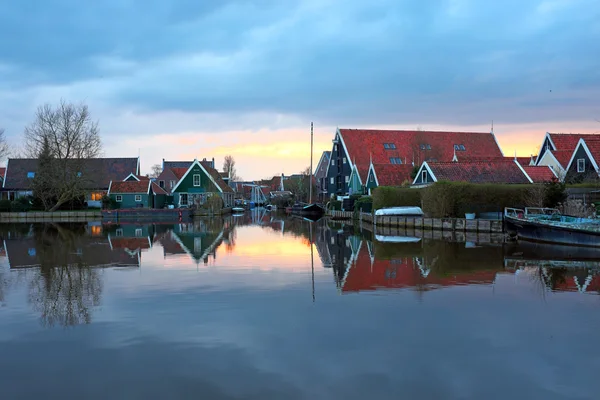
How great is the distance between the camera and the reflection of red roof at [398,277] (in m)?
11.6

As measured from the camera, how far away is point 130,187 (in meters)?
55.8

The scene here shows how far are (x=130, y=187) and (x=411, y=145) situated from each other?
93.9ft

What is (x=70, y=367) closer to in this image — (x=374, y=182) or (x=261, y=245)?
(x=261, y=245)

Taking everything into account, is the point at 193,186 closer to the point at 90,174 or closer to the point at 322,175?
the point at 90,174

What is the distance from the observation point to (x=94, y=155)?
53.4 m

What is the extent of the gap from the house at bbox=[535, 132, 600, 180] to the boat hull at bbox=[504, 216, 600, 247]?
678 inches

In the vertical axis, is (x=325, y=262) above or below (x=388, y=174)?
below

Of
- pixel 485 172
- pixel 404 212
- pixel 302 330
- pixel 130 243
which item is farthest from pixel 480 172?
pixel 302 330

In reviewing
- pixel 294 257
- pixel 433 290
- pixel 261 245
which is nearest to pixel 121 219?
pixel 261 245

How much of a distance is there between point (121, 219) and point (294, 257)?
34.1 m

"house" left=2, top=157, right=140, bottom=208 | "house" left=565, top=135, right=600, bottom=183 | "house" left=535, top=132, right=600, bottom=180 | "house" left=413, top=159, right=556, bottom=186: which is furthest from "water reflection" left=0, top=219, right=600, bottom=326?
"house" left=2, top=157, right=140, bottom=208

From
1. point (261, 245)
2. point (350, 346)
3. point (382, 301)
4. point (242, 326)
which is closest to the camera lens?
point (350, 346)

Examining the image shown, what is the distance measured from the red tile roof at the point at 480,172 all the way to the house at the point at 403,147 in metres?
19.6

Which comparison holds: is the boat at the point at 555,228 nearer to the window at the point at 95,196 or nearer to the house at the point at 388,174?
the house at the point at 388,174
